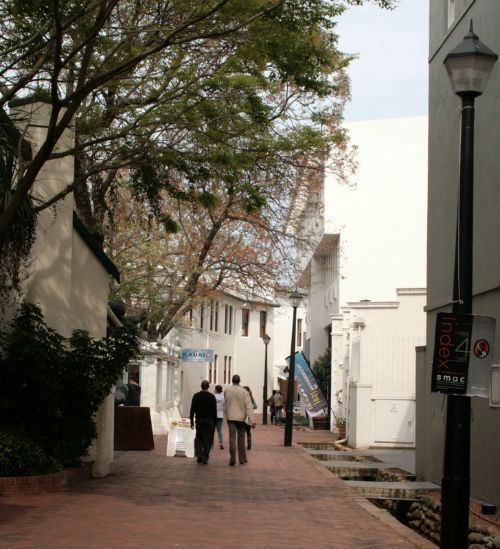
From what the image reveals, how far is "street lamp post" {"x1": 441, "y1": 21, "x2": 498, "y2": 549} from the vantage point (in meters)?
7.34

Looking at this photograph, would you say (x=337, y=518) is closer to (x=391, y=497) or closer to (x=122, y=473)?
(x=391, y=497)

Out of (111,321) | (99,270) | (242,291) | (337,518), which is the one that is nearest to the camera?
(337,518)

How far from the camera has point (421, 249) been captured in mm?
38562

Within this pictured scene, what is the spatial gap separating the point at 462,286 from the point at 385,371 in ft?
59.3

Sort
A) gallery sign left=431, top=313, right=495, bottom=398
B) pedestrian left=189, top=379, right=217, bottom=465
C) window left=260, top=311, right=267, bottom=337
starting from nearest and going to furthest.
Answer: gallery sign left=431, top=313, right=495, bottom=398, pedestrian left=189, top=379, right=217, bottom=465, window left=260, top=311, right=267, bottom=337

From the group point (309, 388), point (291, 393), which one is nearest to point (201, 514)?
point (291, 393)

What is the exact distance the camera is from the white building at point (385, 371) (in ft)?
81.4

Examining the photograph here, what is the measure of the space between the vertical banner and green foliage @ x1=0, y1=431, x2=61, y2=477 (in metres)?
21.5

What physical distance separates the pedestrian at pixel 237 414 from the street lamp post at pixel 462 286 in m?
11.4

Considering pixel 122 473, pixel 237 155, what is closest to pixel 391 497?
pixel 122 473

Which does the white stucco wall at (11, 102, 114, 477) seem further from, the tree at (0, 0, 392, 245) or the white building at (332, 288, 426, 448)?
the white building at (332, 288, 426, 448)

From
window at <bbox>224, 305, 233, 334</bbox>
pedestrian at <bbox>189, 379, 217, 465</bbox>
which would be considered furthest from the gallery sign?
window at <bbox>224, 305, 233, 334</bbox>

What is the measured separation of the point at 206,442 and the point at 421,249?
71.4 feet

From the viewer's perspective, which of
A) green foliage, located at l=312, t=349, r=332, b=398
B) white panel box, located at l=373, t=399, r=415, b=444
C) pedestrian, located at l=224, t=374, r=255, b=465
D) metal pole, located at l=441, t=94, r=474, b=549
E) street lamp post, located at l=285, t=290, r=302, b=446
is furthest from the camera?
green foliage, located at l=312, t=349, r=332, b=398
